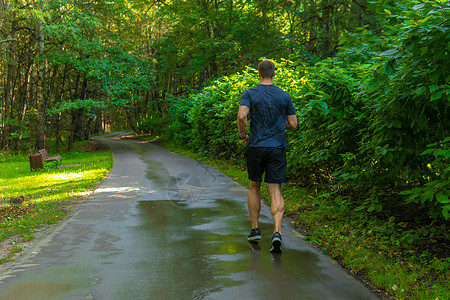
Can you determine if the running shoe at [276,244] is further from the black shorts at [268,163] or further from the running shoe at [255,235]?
the black shorts at [268,163]

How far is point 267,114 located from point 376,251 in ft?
6.94

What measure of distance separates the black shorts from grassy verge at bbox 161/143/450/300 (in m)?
1.11

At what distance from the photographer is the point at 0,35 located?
2350 centimetres

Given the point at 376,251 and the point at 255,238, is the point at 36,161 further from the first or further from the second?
the point at 376,251

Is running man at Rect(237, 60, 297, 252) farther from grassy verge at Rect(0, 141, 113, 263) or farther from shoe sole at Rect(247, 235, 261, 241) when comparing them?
grassy verge at Rect(0, 141, 113, 263)

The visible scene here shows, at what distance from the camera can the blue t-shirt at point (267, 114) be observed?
487 centimetres

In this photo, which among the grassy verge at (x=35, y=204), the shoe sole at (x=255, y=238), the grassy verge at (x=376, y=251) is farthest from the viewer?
the grassy verge at (x=35, y=204)

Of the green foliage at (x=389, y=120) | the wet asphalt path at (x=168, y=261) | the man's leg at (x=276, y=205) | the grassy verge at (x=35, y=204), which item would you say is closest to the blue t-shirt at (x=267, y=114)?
the man's leg at (x=276, y=205)

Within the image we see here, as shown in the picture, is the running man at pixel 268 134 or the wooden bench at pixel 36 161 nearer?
the running man at pixel 268 134

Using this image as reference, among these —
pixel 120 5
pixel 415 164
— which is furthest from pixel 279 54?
pixel 415 164

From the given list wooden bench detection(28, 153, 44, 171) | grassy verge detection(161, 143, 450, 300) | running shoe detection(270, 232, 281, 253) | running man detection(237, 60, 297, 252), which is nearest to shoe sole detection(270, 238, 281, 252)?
running shoe detection(270, 232, 281, 253)

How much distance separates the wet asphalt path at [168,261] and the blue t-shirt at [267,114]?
4.57 ft

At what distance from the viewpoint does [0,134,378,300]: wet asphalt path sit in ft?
12.0

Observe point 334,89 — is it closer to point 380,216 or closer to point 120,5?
point 380,216
